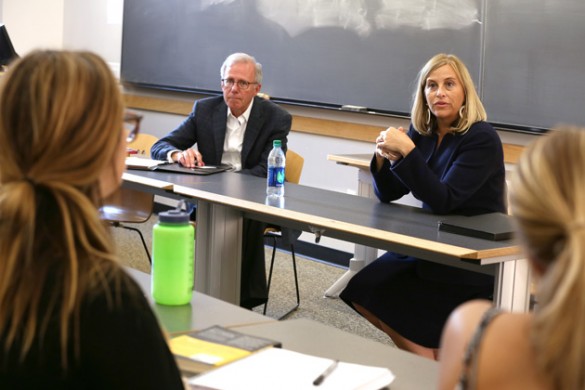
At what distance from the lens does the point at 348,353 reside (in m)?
1.58

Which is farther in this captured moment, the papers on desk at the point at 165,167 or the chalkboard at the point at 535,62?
the chalkboard at the point at 535,62

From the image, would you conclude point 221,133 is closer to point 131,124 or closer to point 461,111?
point 461,111

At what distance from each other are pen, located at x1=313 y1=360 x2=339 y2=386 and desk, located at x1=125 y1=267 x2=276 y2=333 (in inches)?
12.7

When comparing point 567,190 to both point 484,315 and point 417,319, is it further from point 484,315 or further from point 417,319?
point 417,319

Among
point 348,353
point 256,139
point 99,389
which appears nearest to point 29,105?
point 99,389

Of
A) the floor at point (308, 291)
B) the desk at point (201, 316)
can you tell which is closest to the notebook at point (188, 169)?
the floor at point (308, 291)

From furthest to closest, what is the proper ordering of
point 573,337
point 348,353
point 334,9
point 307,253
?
point 307,253, point 334,9, point 348,353, point 573,337

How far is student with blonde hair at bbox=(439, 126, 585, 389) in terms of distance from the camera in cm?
87

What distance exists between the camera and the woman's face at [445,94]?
3.13 metres

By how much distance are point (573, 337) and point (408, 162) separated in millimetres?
2119

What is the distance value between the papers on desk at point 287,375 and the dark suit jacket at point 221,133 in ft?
8.42

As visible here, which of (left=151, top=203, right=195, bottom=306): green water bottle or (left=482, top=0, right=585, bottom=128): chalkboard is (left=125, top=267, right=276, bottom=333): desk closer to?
(left=151, top=203, right=195, bottom=306): green water bottle

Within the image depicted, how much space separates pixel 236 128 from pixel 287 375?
294 centimetres

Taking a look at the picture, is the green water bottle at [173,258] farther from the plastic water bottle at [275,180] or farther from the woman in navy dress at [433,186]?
the plastic water bottle at [275,180]
